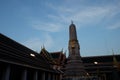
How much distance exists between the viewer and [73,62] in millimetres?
29109

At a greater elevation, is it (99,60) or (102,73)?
(99,60)

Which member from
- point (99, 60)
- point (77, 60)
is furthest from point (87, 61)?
point (77, 60)

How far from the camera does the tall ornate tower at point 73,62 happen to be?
26812 mm

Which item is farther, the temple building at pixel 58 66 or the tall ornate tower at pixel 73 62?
the tall ornate tower at pixel 73 62

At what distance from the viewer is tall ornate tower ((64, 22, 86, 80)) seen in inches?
1056

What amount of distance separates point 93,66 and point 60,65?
34.3 ft

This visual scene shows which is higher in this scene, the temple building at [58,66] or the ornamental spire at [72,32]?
the ornamental spire at [72,32]

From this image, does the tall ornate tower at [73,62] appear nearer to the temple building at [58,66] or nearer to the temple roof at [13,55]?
the temple building at [58,66]

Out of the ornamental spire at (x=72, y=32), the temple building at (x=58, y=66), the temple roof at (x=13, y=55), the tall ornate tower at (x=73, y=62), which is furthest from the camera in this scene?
the ornamental spire at (x=72, y=32)

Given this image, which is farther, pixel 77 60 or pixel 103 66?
pixel 103 66

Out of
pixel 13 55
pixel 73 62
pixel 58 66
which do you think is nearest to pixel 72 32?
pixel 73 62

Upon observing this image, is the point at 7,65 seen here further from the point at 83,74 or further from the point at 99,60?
the point at 99,60

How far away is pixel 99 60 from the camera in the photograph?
4116 cm

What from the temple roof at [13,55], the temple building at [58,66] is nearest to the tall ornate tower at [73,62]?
the temple building at [58,66]
